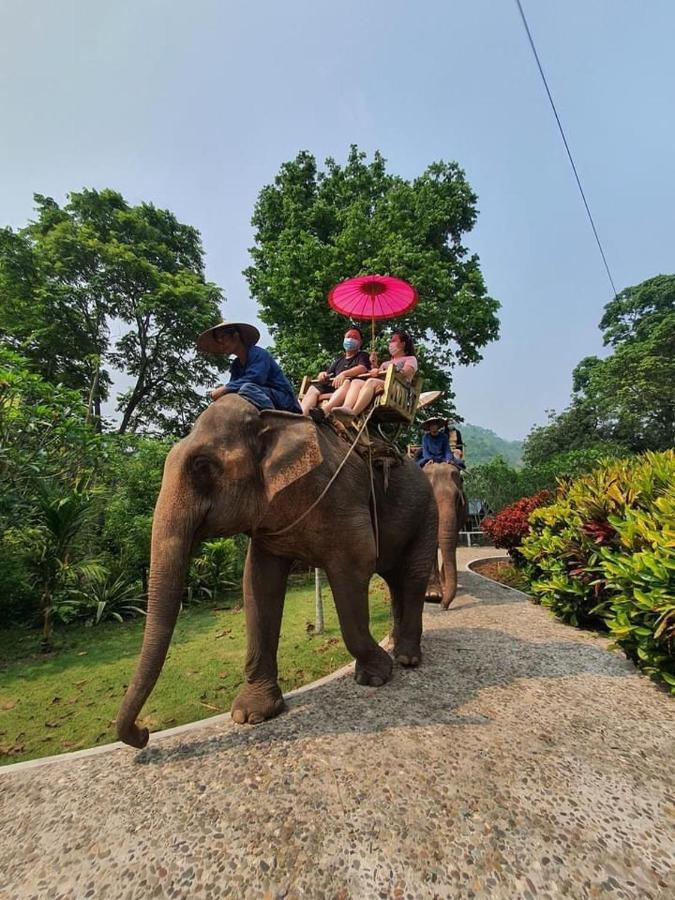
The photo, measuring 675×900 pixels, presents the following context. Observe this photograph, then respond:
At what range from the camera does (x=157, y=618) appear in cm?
246

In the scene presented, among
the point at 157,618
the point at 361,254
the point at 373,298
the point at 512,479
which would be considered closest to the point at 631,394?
the point at 512,479

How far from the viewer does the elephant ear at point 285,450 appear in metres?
2.83

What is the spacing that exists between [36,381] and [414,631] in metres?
5.78

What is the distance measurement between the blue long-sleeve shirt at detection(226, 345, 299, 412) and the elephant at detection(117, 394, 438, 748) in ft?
0.73

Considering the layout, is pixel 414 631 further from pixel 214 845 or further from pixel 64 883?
pixel 64 883

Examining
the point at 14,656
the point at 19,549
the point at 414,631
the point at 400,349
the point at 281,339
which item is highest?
the point at 281,339

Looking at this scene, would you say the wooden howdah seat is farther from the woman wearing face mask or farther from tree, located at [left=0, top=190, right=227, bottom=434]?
tree, located at [left=0, top=190, right=227, bottom=434]

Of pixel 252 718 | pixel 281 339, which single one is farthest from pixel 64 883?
pixel 281 339

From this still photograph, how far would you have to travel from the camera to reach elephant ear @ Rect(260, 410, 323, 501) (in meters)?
2.83

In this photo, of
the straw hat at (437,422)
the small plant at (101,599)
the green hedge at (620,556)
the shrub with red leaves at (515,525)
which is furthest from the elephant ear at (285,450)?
the shrub with red leaves at (515,525)

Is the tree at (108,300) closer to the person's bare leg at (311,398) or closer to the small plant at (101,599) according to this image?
the small plant at (101,599)

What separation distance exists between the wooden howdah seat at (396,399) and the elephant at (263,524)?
460 mm

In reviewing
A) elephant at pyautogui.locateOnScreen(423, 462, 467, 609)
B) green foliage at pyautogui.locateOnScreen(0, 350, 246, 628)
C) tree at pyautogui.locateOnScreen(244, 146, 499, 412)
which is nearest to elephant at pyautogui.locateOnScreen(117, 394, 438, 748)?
elephant at pyautogui.locateOnScreen(423, 462, 467, 609)

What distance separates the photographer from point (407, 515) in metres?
4.05
